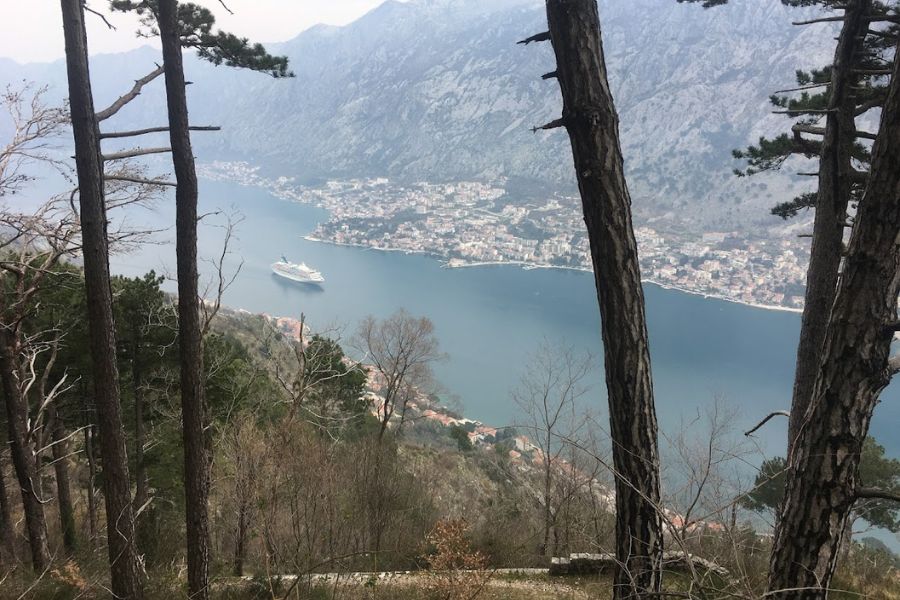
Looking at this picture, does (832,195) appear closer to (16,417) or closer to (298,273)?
(16,417)

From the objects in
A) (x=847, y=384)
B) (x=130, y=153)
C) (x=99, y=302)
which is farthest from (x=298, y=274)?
(x=847, y=384)

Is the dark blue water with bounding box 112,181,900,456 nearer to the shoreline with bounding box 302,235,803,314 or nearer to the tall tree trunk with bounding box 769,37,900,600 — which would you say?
the shoreline with bounding box 302,235,803,314

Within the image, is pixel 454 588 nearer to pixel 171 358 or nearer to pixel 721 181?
pixel 171 358

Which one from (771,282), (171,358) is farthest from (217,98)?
(171,358)

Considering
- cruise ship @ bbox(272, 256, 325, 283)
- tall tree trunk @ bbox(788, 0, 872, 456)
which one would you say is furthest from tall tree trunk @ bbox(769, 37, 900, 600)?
cruise ship @ bbox(272, 256, 325, 283)

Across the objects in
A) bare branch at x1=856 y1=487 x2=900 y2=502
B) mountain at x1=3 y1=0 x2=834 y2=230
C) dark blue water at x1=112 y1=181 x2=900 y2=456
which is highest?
mountain at x1=3 y1=0 x2=834 y2=230

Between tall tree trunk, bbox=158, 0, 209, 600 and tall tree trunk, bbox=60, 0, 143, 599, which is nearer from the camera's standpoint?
tall tree trunk, bbox=60, 0, 143, 599
